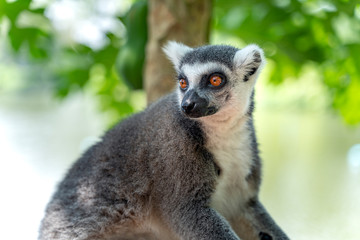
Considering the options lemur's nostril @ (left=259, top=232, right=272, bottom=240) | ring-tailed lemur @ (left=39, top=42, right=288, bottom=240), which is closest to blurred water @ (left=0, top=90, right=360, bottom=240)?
lemur's nostril @ (left=259, top=232, right=272, bottom=240)

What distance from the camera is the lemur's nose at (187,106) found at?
1.88 metres

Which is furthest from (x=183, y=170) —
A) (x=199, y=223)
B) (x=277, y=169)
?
(x=277, y=169)

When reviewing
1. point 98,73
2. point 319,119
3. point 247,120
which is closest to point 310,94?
point 319,119

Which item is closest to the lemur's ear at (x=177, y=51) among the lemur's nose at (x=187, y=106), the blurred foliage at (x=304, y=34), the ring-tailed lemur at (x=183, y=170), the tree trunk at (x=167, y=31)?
the ring-tailed lemur at (x=183, y=170)

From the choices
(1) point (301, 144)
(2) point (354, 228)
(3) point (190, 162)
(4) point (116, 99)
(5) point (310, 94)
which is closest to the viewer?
(3) point (190, 162)

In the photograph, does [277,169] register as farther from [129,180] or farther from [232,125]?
[129,180]

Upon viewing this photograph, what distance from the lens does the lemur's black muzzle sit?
6.18 feet

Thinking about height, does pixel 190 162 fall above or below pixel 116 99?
below

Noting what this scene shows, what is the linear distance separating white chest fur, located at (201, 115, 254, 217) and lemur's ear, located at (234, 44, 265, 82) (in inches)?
8.7

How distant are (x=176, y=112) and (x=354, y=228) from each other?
151cm

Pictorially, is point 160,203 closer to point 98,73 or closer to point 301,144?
point 98,73

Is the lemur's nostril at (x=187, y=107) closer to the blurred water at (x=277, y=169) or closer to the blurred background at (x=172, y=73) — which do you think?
the blurred background at (x=172, y=73)

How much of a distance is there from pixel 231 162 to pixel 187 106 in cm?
37

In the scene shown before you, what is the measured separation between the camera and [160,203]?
6.61ft
